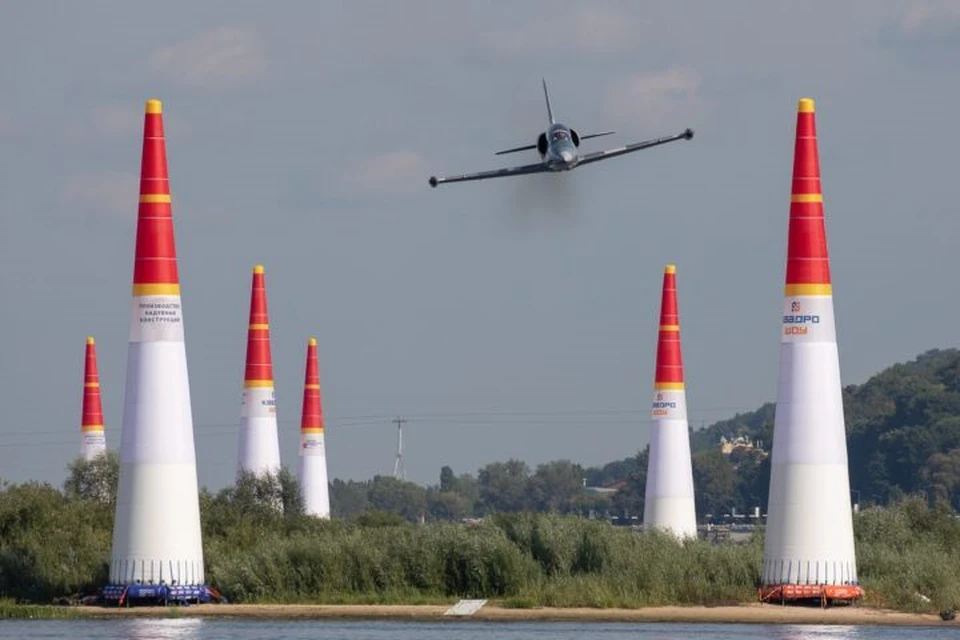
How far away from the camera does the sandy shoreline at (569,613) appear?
43.2 m

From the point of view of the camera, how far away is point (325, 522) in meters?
59.4

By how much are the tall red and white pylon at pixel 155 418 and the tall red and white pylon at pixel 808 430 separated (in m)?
10.6

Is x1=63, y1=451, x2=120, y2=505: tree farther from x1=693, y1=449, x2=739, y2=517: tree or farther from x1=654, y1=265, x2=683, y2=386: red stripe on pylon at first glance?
x1=693, y1=449, x2=739, y2=517: tree

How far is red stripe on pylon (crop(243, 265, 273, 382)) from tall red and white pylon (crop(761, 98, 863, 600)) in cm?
2280

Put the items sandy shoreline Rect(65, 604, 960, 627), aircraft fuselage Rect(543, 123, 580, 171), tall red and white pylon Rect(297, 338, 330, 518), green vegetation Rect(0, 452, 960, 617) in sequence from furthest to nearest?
tall red and white pylon Rect(297, 338, 330, 518), aircraft fuselage Rect(543, 123, 580, 171), green vegetation Rect(0, 452, 960, 617), sandy shoreline Rect(65, 604, 960, 627)

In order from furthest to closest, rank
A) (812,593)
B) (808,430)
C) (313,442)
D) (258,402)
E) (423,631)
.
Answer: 1. (313,442)
2. (258,402)
3. (812,593)
4. (808,430)
5. (423,631)

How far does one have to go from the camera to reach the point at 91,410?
72750 millimetres

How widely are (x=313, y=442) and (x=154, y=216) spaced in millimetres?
30901

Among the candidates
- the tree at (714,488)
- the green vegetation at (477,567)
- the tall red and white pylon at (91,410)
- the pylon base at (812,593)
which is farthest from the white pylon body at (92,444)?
the tree at (714,488)

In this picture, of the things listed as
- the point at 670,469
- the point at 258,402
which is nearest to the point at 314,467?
the point at 258,402

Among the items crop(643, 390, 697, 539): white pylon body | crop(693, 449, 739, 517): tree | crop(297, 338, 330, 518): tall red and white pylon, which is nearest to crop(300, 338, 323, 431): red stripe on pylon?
crop(297, 338, 330, 518): tall red and white pylon

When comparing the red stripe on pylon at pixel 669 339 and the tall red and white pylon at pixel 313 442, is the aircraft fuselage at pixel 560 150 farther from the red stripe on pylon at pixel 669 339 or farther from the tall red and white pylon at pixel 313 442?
the tall red and white pylon at pixel 313 442

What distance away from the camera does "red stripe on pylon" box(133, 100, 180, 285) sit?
4234 cm

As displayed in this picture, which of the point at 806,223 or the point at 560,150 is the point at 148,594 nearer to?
the point at 806,223
